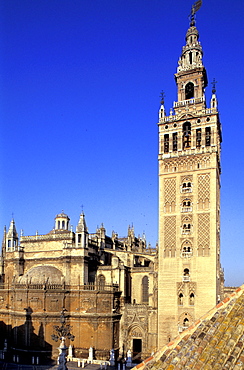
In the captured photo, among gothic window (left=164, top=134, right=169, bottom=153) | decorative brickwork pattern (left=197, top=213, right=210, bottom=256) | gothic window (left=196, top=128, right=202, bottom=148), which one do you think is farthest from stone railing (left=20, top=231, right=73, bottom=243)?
gothic window (left=196, top=128, right=202, bottom=148)

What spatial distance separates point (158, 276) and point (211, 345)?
31.0 m

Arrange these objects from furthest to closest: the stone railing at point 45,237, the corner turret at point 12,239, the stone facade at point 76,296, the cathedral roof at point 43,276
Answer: the corner turret at point 12,239
the stone railing at point 45,237
the cathedral roof at point 43,276
the stone facade at point 76,296

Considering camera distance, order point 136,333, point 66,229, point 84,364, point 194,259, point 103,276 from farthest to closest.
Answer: point 66,229, point 103,276, point 136,333, point 194,259, point 84,364

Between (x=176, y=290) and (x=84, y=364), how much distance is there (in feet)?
37.2

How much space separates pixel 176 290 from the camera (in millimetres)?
37344

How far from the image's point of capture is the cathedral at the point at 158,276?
37.2m

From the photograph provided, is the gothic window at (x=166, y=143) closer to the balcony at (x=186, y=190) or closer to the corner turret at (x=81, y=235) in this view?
the balcony at (x=186, y=190)

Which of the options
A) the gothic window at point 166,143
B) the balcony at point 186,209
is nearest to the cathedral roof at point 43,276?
the balcony at point 186,209

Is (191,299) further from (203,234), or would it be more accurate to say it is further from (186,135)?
(186,135)

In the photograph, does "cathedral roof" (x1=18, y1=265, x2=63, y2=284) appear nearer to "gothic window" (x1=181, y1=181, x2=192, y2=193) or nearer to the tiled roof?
"gothic window" (x1=181, y1=181, x2=192, y2=193)

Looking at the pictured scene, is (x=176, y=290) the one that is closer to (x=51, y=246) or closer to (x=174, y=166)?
(x=174, y=166)

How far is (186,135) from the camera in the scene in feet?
134

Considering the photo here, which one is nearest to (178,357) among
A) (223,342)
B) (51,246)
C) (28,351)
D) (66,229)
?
(223,342)

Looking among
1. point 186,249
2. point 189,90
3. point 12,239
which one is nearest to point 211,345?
point 186,249
